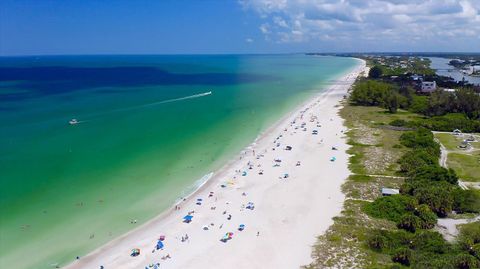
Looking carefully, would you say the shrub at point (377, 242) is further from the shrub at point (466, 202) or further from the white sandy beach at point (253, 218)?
the shrub at point (466, 202)

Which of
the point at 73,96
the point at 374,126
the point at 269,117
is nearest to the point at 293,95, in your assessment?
the point at 269,117

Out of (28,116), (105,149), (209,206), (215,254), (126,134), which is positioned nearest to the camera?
(215,254)

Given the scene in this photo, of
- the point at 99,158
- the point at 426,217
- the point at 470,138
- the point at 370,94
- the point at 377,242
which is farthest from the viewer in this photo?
the point at 370,94

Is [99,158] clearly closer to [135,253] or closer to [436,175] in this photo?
[135,253]

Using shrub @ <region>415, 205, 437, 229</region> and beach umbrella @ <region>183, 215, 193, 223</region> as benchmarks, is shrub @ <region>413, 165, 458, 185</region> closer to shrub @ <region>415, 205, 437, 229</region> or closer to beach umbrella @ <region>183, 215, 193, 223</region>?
shrub @ <region>415, 205, 437, 229</region>

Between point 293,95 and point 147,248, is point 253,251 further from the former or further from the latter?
point 293,95

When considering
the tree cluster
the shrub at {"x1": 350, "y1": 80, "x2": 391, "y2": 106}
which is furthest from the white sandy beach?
the shrub at {"x1": 350, "y1": 80, "x2": 391, "y2": 106}

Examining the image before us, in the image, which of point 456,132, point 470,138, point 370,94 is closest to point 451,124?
point 456,132
